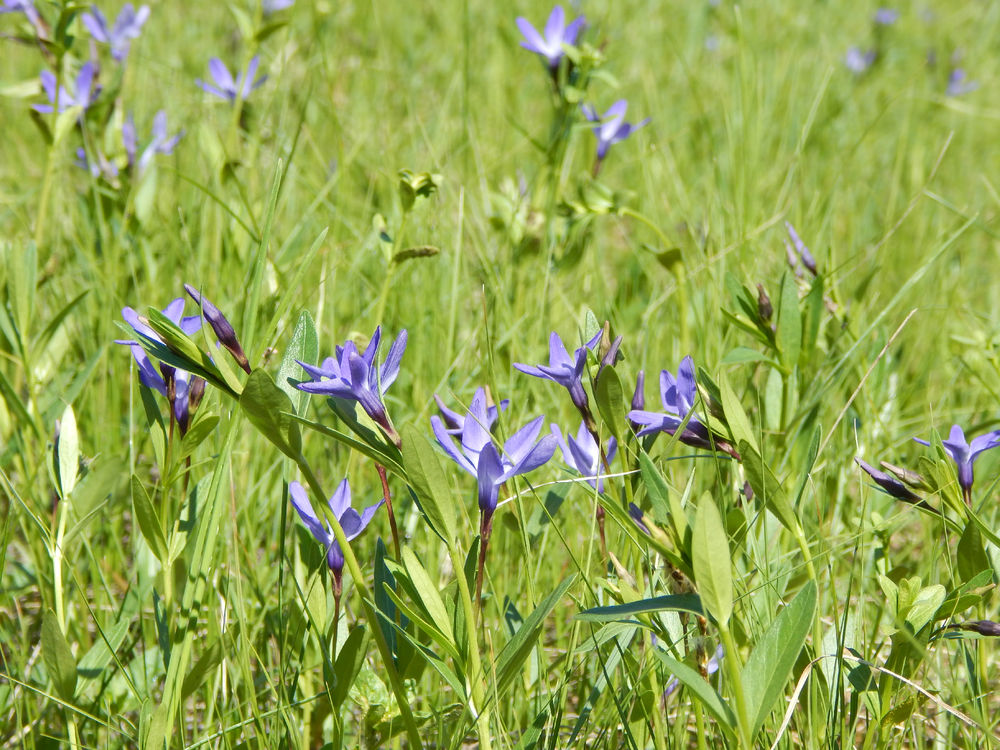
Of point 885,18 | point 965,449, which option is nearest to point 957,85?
point 885,18

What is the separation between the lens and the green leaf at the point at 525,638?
33.7 inches

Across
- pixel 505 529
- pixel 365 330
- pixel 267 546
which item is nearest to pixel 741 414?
pixel 505 529

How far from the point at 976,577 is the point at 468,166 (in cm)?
197

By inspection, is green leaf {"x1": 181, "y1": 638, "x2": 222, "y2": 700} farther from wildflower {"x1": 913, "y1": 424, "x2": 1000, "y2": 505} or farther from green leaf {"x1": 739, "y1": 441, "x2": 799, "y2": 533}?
wildflower {"x1": 913, "y1": 424, "x2": 1000, "y2": 505}

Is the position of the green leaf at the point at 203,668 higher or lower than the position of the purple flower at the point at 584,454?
lower

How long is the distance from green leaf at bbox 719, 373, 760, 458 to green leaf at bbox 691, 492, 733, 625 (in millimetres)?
202

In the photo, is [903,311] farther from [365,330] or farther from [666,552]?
[666,552]

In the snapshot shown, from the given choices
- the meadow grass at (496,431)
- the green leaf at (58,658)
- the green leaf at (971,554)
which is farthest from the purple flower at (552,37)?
the green leaf at (58,658)

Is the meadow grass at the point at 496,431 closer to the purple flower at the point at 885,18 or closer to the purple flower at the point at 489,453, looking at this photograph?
the purple flower at the point at 489,453

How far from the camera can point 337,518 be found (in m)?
1.07

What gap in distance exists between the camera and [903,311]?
2086 mm

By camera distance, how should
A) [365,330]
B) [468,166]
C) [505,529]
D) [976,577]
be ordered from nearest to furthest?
[976,577] < [505,529] < [365,330] < [468,166]

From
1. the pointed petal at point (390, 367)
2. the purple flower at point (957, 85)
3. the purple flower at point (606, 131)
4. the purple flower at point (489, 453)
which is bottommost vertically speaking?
the purple flower at point (489, 453)

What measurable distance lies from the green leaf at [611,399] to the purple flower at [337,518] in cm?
28
